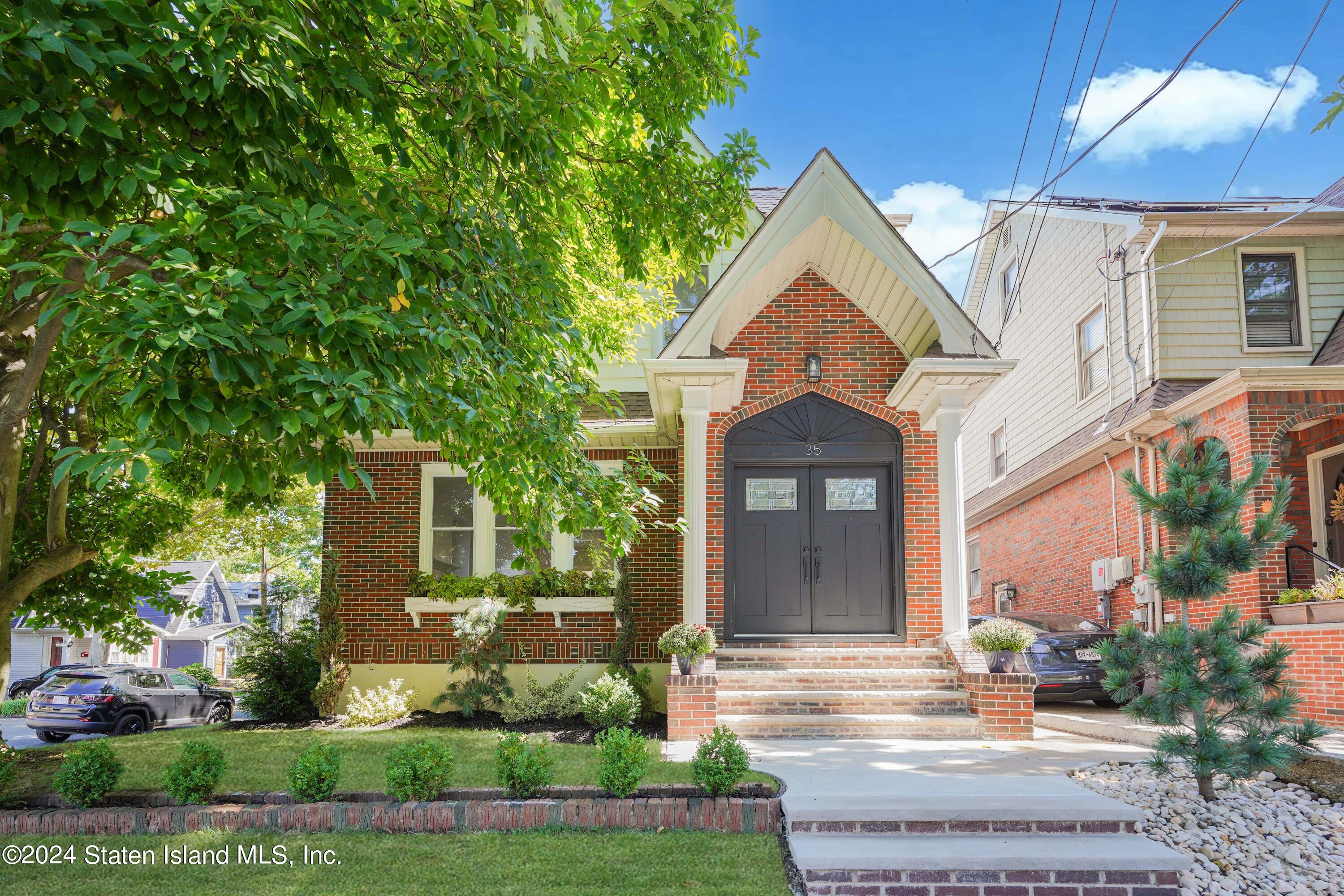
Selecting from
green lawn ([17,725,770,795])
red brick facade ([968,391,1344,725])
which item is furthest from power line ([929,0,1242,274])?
green lawn ([17,725,770,795])

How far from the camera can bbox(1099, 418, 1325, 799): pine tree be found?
5871 mm

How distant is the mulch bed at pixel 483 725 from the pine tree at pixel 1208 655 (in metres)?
4.63

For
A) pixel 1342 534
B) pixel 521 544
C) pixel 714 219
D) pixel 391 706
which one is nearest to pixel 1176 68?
pixel 714 219

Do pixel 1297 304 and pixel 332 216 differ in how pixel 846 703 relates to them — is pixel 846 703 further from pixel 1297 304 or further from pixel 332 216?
pixel 1297 304

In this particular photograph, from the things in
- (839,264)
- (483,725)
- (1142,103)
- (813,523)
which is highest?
(1142,103)

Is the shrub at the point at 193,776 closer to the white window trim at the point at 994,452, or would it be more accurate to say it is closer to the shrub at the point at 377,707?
the shrub at the point at 377,707

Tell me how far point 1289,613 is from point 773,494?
5.65m

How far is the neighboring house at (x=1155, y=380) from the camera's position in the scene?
10539mm

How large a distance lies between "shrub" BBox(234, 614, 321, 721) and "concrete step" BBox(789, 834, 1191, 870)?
336 inches

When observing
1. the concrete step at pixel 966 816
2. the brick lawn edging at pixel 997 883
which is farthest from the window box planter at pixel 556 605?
the brick lawn edging at pixel 997 883

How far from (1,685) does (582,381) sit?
6071mm

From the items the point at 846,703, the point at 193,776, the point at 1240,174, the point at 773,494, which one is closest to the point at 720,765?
the point at 846,703

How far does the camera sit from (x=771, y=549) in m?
10.9

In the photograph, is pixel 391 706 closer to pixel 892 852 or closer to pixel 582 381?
pixel 582 381
